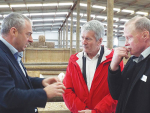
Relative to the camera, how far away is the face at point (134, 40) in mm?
1423

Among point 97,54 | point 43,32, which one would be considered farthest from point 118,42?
point 97,54

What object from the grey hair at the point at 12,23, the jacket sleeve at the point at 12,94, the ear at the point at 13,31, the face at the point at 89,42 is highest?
the grey hair at the point at 12,23

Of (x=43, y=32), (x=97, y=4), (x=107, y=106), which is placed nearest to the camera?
(x=107, y=106)

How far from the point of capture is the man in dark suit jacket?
1.22 meters

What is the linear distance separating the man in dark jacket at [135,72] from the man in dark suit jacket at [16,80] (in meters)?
0.53

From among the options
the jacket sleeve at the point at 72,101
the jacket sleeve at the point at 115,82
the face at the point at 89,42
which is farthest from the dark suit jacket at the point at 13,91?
the face at the point at 89,42

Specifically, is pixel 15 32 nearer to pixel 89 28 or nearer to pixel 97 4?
pixel 89 28

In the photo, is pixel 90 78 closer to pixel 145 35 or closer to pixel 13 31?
pixel 145 35

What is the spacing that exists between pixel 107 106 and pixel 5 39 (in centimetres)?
119

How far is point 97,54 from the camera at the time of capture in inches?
77.9

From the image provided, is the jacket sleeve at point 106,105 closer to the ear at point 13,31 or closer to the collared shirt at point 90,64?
the collared shirt at point 90,64

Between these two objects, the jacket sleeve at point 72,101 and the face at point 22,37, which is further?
the jacket sleeve at point 72,101

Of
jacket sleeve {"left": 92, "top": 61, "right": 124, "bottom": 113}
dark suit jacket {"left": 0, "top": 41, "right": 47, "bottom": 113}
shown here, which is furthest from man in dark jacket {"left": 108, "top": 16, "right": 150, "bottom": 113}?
dark suit jacket {"left": 0, "top": 41, "right": 47, "bottom": 113}

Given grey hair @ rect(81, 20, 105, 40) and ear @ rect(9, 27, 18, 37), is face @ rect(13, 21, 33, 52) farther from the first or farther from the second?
grey hair @ rect(81, 20, 105, 40)
